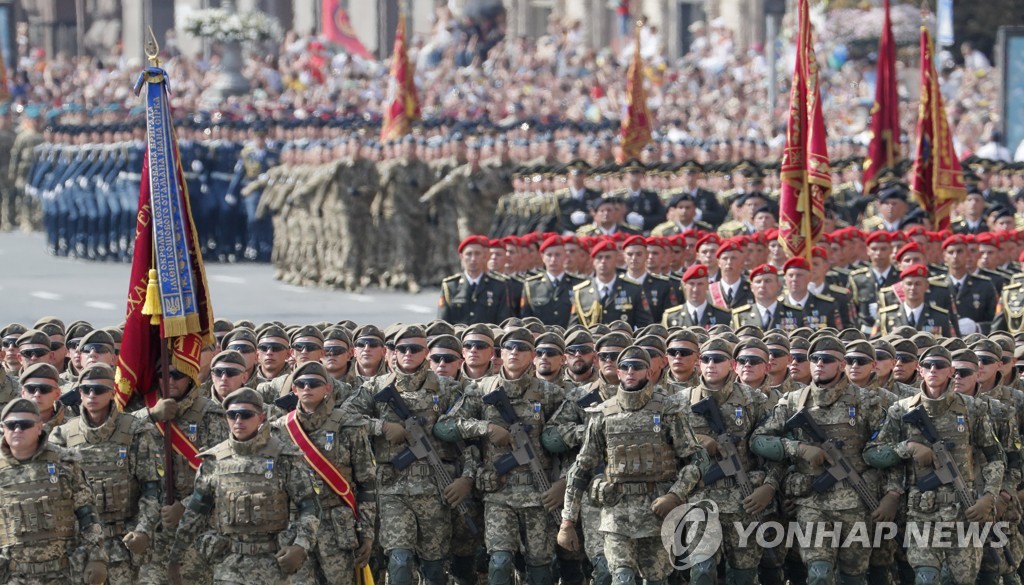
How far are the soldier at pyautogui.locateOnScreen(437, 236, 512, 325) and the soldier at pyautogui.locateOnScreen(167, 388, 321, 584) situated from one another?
585 cm

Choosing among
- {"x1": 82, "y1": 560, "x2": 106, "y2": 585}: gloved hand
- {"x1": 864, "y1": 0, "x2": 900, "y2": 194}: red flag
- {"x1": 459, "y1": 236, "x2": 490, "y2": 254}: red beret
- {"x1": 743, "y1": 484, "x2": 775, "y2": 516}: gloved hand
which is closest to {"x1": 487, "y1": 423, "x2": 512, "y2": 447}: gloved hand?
{"x1": 743, "y1": 484, "x2": 775, "y2": 516}: gloved hand

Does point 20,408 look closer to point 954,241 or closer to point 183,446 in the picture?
point 183,446

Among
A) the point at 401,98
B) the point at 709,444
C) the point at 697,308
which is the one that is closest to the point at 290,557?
the point at 709,444

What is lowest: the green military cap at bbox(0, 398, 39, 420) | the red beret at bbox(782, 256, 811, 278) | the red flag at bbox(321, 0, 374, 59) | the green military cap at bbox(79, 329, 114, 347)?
the green military cap at bbox(0, 398, 39, 420)

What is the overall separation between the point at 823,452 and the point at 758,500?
1.26ft

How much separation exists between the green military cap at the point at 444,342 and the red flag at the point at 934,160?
8105 millimetres

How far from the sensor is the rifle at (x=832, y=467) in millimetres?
11086

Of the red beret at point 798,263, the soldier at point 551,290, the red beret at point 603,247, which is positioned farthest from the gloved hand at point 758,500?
the red beret at point 603,247

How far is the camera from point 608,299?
15.4 m

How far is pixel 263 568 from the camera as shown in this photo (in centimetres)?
1010

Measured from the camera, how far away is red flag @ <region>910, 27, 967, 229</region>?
62.5ft

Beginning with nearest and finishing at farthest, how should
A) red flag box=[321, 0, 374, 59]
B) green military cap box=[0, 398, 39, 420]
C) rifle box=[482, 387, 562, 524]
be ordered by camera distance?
1. green military cap box=[0, 398, 39, 420]
2. rifle box=[482, 387, 562, 524]
3. red flag box=[321, 0, 374, 59]

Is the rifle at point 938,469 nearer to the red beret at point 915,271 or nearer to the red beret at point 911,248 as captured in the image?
the red beret at point 915,271

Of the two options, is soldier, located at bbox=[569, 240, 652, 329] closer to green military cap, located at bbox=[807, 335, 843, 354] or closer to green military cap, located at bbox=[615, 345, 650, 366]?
green military cap, located at bbox=[807, 335, 843, 354]
